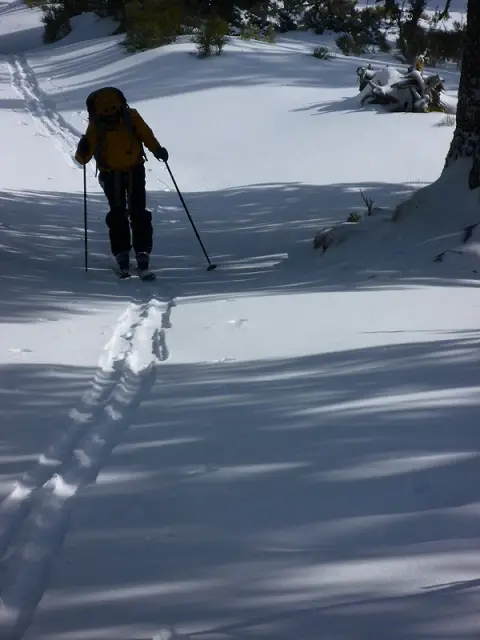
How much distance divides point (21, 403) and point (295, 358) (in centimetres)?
153

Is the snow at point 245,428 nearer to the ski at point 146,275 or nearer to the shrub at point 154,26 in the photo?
the ski at point 146,275

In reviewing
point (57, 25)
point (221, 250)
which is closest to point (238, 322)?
point (221, 250)

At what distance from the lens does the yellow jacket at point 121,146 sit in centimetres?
694

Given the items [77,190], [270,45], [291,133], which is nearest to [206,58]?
[270,45]

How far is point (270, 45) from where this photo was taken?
24016 millimetres

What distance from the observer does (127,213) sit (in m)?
7.33

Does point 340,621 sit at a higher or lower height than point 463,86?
lower

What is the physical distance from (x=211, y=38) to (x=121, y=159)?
52.0ft

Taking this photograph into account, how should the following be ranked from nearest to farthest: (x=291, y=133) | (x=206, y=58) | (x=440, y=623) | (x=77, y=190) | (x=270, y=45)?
(x=440, y=623)
(x=77, y=190)
(x=291, y=133)
(x=206, y=58)
(x=270, y=45)

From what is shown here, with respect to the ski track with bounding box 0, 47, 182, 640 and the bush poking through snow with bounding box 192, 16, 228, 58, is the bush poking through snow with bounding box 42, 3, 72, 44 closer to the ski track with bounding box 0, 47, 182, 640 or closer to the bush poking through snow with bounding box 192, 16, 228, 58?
the bush poking through snow with bounding box 192, 16, 228, 58

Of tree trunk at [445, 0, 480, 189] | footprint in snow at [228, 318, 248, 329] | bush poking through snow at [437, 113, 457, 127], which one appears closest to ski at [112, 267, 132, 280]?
footprint in snow at [228, 318, 248, 329]

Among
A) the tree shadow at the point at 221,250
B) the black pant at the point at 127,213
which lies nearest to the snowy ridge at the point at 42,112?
the tree shadow at the point at 221,250

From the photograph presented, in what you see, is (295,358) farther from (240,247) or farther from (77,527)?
(240,247)

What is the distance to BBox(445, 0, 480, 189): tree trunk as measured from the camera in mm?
6848
